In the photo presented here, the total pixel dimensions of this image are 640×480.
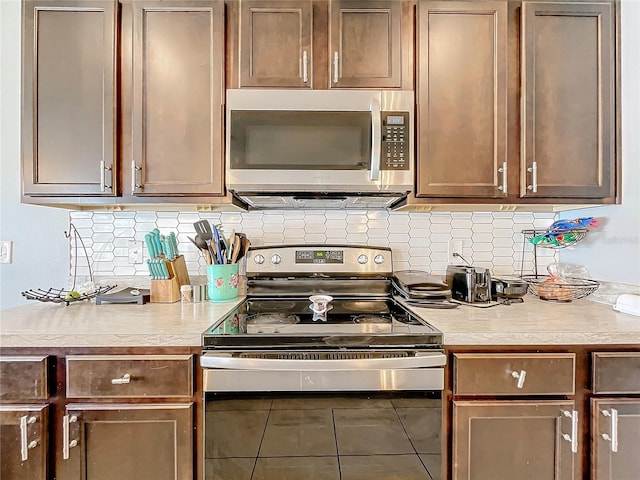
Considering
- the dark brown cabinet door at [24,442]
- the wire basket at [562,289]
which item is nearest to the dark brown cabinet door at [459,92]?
the wire basket at [562,289]

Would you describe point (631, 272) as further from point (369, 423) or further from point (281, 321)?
point (281, 321)

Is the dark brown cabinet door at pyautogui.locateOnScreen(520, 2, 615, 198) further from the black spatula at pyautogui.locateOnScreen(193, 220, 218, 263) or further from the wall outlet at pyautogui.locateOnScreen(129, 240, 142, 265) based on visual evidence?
the wall outlet at pyautogui.locateOnScreen(129, 240, 142, 265)

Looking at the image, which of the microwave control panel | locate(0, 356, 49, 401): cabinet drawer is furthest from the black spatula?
the microwave control panel

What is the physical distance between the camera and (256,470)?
3.33 feet

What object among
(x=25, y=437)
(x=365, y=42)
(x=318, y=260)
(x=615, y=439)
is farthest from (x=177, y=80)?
(x=615, y=439)

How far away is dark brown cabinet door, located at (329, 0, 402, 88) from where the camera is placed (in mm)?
1388

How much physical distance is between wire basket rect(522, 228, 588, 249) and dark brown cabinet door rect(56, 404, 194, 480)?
1.69m

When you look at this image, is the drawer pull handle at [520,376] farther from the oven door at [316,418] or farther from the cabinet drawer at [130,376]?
the cabinet drawer at [130,376]

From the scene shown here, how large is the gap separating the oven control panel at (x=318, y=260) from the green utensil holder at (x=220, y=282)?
0.16m

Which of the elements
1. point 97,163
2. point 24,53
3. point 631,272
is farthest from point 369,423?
point 24,53

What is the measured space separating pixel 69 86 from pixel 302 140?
0.99 meters

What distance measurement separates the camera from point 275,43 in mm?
1392

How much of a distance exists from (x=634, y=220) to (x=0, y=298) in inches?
119

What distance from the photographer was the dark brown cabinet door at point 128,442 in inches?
40.1
